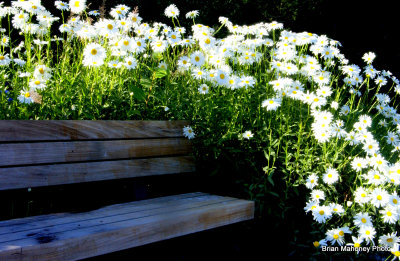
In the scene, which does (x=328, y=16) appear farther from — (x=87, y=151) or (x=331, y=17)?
(x=87, y=151)

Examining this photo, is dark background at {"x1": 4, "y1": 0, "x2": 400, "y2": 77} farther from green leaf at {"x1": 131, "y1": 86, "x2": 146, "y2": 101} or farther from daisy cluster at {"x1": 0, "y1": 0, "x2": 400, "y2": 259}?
green leaf at {"x1": 131, "y1": 86, "x2": 146, "y2": 101}

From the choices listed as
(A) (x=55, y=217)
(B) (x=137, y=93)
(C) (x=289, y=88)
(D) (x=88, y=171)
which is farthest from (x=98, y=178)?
(C) (x=289, y=88)

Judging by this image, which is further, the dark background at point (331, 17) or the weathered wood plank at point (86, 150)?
the dark background at point (331, 17)

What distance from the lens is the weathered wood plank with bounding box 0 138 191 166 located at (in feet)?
6.30

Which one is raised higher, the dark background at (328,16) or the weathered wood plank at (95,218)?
the dark background at (328,16)

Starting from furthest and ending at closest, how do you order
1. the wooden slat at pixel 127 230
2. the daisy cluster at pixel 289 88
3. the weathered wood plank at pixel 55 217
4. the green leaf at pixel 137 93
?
1. the green leaf at pixel 137 93
2. the daisy cluster at pixel 289 88
3. the weathered wood plank at pixel 55 217
4. the wooden slat at pixel 127 230

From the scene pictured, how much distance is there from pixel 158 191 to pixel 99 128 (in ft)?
2.66

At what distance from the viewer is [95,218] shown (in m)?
1.83

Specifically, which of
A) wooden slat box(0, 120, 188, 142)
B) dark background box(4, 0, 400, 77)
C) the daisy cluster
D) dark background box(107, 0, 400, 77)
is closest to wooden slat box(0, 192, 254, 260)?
wooden slat box(0, 120, 188, 142)

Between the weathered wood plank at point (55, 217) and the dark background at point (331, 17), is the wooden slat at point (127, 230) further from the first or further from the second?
the dark background at point (331, 17)

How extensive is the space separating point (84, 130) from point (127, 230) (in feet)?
2.34

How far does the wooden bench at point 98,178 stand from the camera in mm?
1540

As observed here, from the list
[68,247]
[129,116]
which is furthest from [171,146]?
[68,247]

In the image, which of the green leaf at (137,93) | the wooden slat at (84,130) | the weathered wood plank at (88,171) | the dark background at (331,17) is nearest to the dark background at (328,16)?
the dark background at (331,17)
